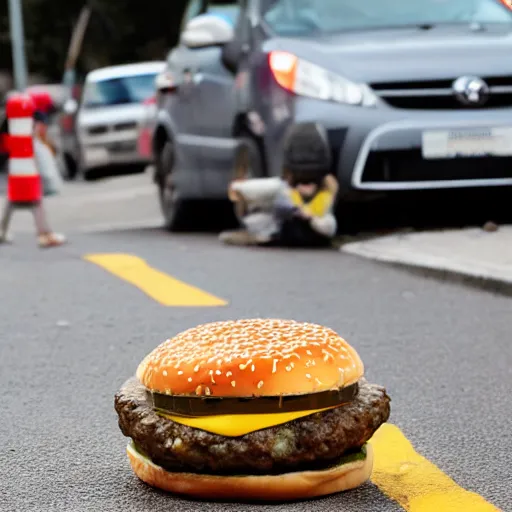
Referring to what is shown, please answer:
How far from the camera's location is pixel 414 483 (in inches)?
137

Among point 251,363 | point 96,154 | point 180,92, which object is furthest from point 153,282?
point 96,154

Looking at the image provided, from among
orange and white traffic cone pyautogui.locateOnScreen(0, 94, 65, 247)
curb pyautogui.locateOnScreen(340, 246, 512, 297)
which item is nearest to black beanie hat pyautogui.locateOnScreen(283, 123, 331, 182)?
curb pyautogui.locateOnScreen(340, 246, 512, 297)

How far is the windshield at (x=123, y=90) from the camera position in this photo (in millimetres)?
22281

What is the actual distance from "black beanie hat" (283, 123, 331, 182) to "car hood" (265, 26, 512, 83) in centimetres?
41

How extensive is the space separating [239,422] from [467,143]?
5.68 meters

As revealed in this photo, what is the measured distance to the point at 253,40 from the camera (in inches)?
378

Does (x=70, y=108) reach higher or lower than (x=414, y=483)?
lower

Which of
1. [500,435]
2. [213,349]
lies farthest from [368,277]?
[213,349]

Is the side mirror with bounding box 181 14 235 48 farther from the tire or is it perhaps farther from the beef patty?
the tire

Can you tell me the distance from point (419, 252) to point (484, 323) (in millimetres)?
2112

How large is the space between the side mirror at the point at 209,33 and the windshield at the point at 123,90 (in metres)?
12.5

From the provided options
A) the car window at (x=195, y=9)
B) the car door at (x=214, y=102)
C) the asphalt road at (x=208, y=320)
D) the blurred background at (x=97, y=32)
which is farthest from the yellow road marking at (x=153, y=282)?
the blurred background at (x=97, y=32)

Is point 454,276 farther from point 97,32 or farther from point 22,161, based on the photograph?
point 97,32

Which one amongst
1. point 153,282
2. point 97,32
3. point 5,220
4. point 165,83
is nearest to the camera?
point 153,282
